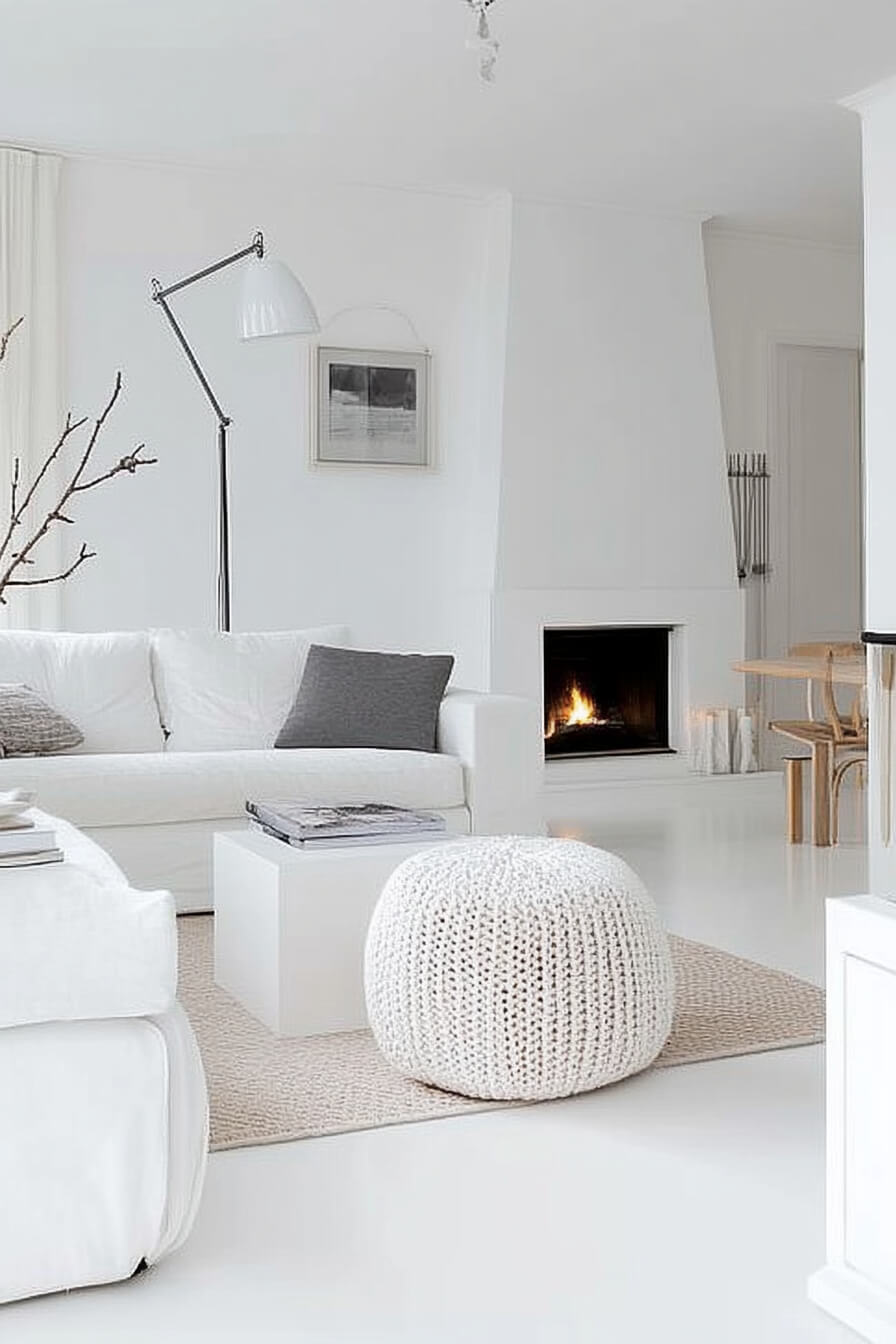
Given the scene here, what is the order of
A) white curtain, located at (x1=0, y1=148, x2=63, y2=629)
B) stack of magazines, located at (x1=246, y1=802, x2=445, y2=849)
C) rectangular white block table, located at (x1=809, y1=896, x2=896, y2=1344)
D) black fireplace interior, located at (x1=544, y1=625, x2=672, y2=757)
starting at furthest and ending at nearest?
black fireplace interior, located at (x1=544, y1=625, x2=672, y2=757)
white curtain, located at (x1=0, y1=148, x2=63, y2=629)
stack of magazines, located at (x1=246, y1=802, x2=445, y2=849)
rectangular white block table, located at (x1=809, y1=896, x2=896, y2=1344)

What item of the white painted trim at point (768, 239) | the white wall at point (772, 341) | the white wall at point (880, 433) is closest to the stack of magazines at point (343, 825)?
the white wall at point (880, 433)

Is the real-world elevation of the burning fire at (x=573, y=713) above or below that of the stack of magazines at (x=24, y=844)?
below

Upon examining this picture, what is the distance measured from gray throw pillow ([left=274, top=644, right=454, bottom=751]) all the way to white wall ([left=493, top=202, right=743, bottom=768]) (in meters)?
1.94

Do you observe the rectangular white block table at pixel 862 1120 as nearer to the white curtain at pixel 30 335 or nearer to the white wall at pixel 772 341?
the white curtain at pixel 30 335

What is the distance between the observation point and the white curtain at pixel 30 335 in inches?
243

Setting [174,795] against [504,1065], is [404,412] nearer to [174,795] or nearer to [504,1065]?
[174,795]

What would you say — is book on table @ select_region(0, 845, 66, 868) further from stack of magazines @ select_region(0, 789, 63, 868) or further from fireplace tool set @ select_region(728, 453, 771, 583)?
fireplace tool set @ select_region(728, 453, 771, 583)

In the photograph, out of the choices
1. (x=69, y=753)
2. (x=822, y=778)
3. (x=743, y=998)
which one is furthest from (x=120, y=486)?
(x=743, y=998)

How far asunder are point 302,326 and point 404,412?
1.73 m

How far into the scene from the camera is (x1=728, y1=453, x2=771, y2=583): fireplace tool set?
7742 mm

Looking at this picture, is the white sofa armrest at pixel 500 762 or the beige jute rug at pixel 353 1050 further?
the white sofa armrest at pixel 500 762

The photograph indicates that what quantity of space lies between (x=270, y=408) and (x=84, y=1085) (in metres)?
5.07

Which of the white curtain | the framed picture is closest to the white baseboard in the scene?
the white curtain

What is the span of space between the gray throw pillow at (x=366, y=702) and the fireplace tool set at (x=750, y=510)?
310 centimetres
